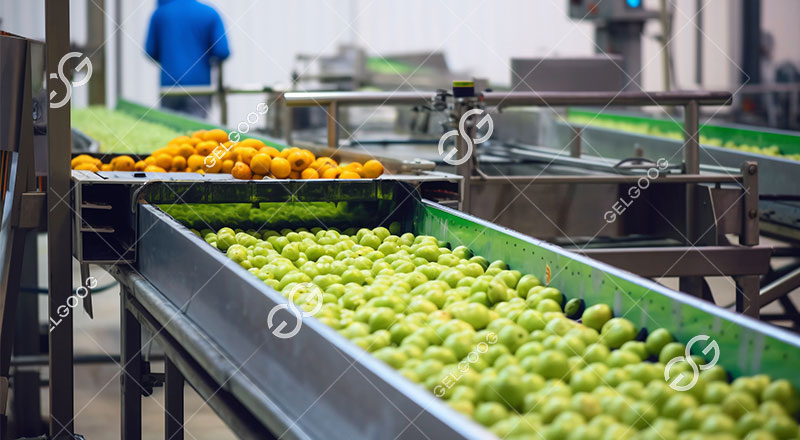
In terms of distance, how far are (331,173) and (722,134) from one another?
3.03 metres

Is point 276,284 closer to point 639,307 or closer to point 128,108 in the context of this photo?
point 639,307

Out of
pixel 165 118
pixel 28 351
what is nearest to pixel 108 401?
pixel 28 351

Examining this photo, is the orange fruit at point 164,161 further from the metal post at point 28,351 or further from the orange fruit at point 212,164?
the metal post at point 28,351

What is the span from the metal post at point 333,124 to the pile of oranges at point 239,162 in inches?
22.8

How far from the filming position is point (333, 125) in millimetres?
3639

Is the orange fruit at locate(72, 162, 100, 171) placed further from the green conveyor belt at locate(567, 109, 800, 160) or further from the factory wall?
the factory wall

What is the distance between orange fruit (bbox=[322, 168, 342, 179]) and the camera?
8.43 feet

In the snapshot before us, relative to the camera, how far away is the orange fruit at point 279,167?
8.41 ft

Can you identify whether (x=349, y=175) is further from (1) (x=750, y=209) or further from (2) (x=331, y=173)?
(1) (x=750, y=209)

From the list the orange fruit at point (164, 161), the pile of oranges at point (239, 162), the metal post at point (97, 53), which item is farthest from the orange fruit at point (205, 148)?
the metal post at point (97, 53)

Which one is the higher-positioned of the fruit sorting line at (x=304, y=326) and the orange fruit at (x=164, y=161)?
the orange fruit at (x=164, y=161)

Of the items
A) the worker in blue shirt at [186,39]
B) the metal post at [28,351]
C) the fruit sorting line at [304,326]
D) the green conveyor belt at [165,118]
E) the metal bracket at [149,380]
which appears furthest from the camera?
the worker in blue shirt at [186,39]

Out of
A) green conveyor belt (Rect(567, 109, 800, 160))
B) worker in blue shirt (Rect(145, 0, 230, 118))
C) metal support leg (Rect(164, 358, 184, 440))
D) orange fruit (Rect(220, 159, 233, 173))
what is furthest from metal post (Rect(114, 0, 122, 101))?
metal support leg (Rect(164, 358, 184, 440))

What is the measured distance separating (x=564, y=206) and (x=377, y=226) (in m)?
0.93
